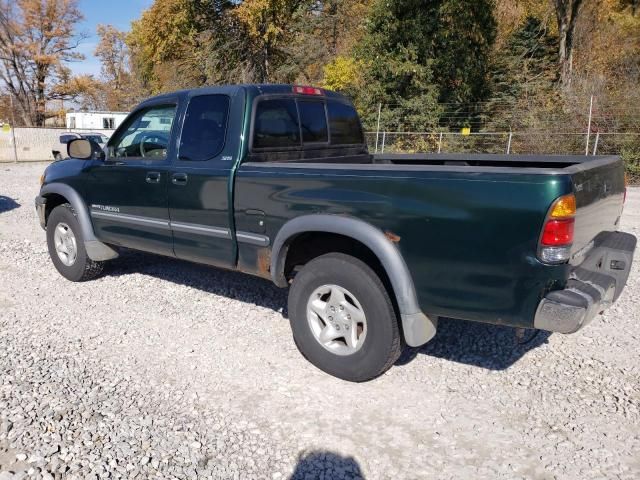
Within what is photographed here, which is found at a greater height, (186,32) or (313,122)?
(186,32)

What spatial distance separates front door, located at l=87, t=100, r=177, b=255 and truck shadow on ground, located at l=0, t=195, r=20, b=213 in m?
6.79

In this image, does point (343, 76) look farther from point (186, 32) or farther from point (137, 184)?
point (137, 184)

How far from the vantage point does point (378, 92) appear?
939 inches

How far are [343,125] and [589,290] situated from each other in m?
2.83

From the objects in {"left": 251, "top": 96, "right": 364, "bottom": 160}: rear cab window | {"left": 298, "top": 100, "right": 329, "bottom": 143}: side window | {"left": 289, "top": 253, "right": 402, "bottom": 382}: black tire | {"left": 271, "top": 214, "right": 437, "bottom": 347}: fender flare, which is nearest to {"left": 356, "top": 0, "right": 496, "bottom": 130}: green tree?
{"left": 251, "top": 96, "right": 364, "bottom": 160}: rear cab window

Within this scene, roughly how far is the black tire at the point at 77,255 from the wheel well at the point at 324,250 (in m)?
2.75

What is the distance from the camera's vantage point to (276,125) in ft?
14.1

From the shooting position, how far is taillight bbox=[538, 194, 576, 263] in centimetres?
267

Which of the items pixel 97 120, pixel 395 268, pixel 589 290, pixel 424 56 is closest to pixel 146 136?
pixel 395 268

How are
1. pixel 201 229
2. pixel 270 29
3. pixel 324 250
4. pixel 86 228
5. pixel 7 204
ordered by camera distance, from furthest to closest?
pixel 270 29 < pixel 7 204 < pixel 86 228 < pixel 201 229 < pixel 324 250

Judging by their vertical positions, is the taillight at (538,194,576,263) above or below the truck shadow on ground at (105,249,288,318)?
above

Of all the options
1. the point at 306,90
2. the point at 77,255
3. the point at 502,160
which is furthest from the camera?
the point at 77,255

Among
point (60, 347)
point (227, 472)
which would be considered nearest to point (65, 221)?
point (60, 347)

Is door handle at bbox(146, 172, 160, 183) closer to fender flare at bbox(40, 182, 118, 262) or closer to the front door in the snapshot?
the front door
